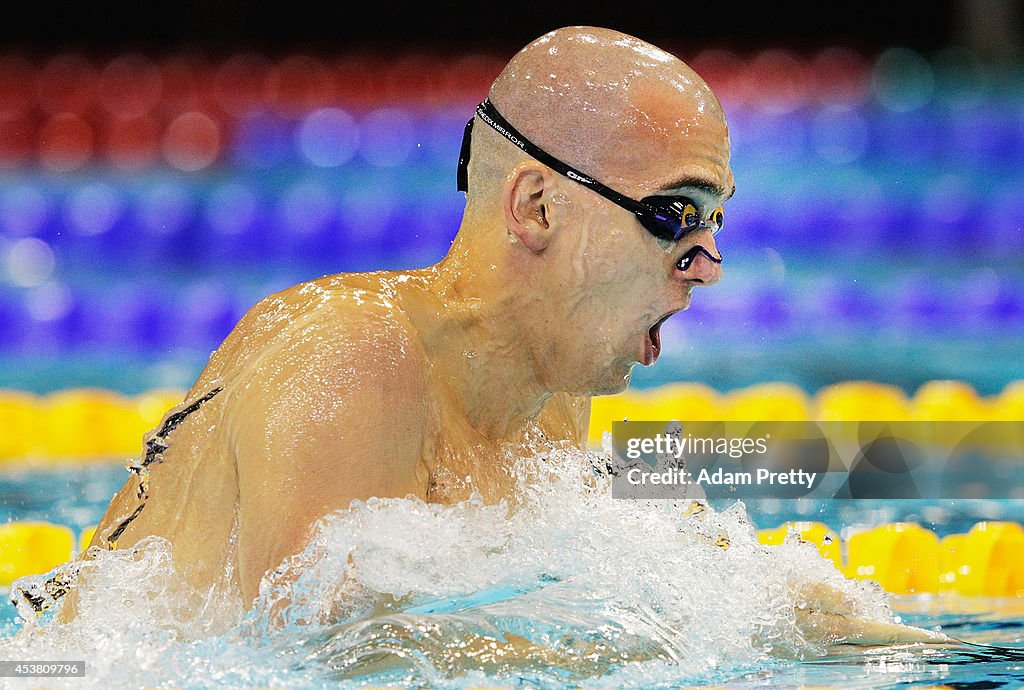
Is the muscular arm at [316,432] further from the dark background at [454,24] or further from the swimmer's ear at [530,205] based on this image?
the dark background at [454,24]

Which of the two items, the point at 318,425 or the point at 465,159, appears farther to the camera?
the point at 465,159

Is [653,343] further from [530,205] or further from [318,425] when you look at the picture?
[318,425]

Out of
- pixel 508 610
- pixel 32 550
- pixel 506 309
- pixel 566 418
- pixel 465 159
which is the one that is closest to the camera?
pixel 508 610

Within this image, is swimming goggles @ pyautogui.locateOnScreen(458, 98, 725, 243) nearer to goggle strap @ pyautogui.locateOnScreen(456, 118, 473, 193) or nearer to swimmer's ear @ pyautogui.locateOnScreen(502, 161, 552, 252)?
swimmer's ear @ pyautogui.locateOnScreen(502, 161, 552, 252)

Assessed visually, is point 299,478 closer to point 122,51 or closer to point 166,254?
point 166,254

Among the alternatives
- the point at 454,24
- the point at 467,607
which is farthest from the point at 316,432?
the point at 454,24

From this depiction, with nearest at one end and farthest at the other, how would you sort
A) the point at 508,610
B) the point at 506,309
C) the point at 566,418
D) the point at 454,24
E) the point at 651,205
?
the point at 508,610
the point at 651,205
the point at 506,309
the point at 566,418
the point at 454,24

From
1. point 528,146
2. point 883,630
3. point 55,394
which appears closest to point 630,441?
point 883,630

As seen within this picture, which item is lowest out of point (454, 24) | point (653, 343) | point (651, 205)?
point (653, 343)

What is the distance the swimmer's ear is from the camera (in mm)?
1975

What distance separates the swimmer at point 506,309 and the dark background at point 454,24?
7667 mm

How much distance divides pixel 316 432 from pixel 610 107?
0.73 m

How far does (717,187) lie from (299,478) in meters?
0.84

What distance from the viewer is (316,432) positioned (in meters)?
1.62
